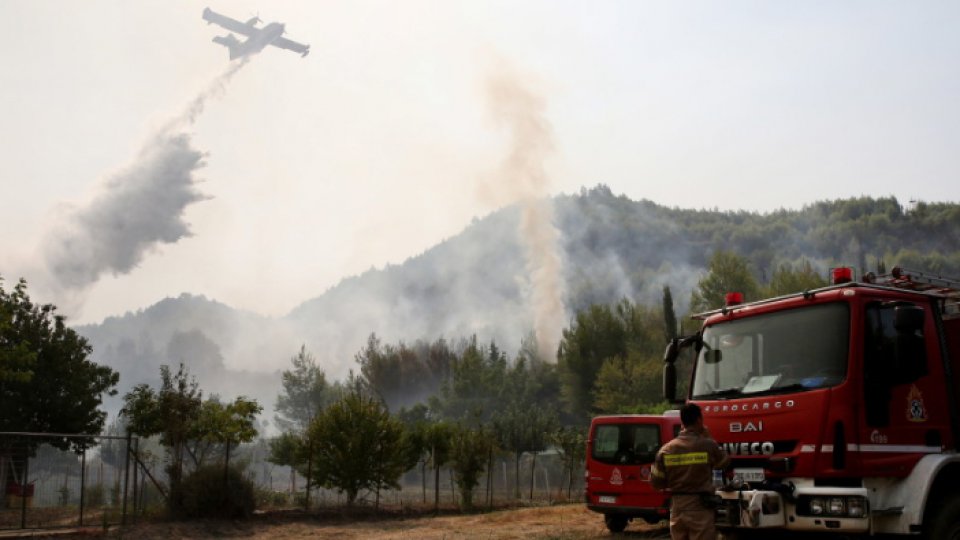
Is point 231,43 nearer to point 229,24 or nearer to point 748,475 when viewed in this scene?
point 229,24

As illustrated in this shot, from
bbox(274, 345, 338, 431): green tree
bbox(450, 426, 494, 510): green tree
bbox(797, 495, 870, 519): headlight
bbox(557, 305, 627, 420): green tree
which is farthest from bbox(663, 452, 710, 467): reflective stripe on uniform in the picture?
bbox(274, 345, 338, 431): green tree

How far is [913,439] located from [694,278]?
6337 inches

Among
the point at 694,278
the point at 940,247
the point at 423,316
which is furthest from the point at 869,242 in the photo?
the point at 423,316

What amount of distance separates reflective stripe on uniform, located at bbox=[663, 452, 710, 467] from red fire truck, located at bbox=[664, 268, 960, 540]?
0.60 metres

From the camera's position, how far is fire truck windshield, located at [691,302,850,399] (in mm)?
8148

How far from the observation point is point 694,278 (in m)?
164

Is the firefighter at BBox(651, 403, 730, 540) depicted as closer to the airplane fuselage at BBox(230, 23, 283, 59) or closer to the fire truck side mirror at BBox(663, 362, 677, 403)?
the fire truck side mirror at BBox(663, 362, 677, 403)

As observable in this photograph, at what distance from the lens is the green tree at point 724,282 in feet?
216

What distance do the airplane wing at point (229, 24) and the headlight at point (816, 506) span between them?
3761 centimetres

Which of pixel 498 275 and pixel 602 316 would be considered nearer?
pixel 602 316

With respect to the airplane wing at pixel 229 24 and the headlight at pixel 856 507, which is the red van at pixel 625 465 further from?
the airplane wing at pixel 229 24

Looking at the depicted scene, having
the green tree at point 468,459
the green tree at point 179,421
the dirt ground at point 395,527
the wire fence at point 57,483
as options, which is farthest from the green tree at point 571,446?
the wire fence at point 57,483

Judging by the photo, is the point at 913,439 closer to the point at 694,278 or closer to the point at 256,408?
the point at 256,408

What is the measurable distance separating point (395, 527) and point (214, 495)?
15.6 feet
